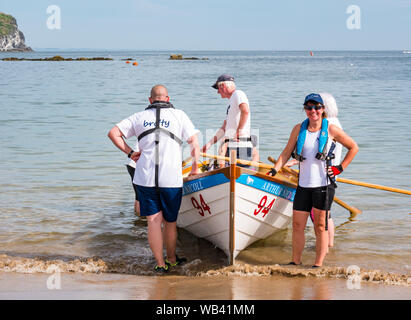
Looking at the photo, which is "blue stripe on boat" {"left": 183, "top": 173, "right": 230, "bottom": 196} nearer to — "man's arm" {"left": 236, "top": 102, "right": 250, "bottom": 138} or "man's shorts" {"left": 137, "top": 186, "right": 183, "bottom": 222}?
"man's shorts" {"left": 137, "top": 186, "right": 183, "bottom": 222}

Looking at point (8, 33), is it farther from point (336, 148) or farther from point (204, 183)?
point (336, 148)

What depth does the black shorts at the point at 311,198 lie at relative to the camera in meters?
5.25

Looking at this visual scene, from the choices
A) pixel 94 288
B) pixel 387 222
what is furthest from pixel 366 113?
pixel 94 288

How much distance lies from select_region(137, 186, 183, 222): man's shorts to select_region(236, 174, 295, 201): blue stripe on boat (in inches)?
28.6

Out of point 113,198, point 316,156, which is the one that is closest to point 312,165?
point 316,156

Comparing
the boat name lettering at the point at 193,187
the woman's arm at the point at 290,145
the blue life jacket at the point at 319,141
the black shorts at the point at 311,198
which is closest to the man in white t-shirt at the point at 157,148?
the boat name lettering at the point at 193,187

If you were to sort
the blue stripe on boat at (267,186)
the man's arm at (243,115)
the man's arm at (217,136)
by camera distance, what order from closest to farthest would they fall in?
the blue stripe on boat at (267,186) < the man's arm at (243,115) < the man's arm at (217,136)

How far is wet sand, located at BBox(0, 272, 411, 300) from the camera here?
490 cm

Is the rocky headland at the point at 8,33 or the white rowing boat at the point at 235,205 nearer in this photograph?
the white rowing boat at the point at 235,205

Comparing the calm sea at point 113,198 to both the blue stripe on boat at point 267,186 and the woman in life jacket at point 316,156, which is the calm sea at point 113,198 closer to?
the blue stripe on boat at point 267,186

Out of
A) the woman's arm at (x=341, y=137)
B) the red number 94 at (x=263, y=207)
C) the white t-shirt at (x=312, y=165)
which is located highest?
the woman's arm at (x=341, y=137)

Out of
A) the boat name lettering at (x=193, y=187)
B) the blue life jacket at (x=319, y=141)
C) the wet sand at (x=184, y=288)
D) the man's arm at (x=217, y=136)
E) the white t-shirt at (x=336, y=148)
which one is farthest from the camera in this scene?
the man's arm at (x=217, y=136)

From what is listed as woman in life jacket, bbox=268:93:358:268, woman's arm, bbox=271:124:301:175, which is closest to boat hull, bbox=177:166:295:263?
woman's arm, bbox=271:124:301:175

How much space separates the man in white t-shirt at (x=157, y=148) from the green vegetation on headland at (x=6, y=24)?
196m
